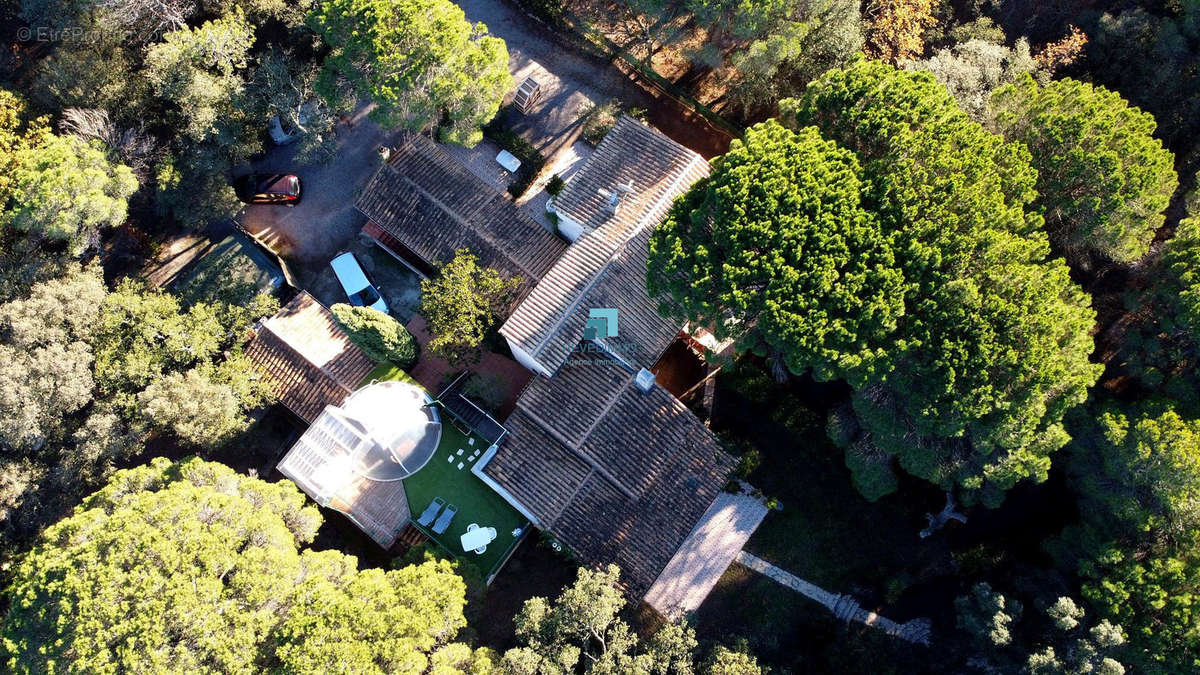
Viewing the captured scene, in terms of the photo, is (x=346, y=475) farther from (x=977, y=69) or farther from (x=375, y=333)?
(x=977, y=69)

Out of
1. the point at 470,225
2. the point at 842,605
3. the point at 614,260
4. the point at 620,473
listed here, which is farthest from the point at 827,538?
the point at 470,225

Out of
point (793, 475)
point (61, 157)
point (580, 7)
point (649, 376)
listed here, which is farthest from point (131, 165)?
point (793, 475)

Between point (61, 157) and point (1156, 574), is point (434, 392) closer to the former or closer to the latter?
point (61, 157)

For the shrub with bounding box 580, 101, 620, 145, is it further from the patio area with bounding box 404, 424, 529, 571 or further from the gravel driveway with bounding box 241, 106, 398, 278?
the patio area with bounding box 404, 424, 529, 571

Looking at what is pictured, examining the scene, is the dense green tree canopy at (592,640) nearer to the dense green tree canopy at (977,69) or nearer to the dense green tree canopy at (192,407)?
the dense green tree canopy at (192,407)

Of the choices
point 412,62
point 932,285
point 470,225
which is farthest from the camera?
point 470,225

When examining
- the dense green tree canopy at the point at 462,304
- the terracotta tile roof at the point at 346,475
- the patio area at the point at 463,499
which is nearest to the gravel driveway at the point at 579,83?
the dense green tree canopy at the point at 462,304
